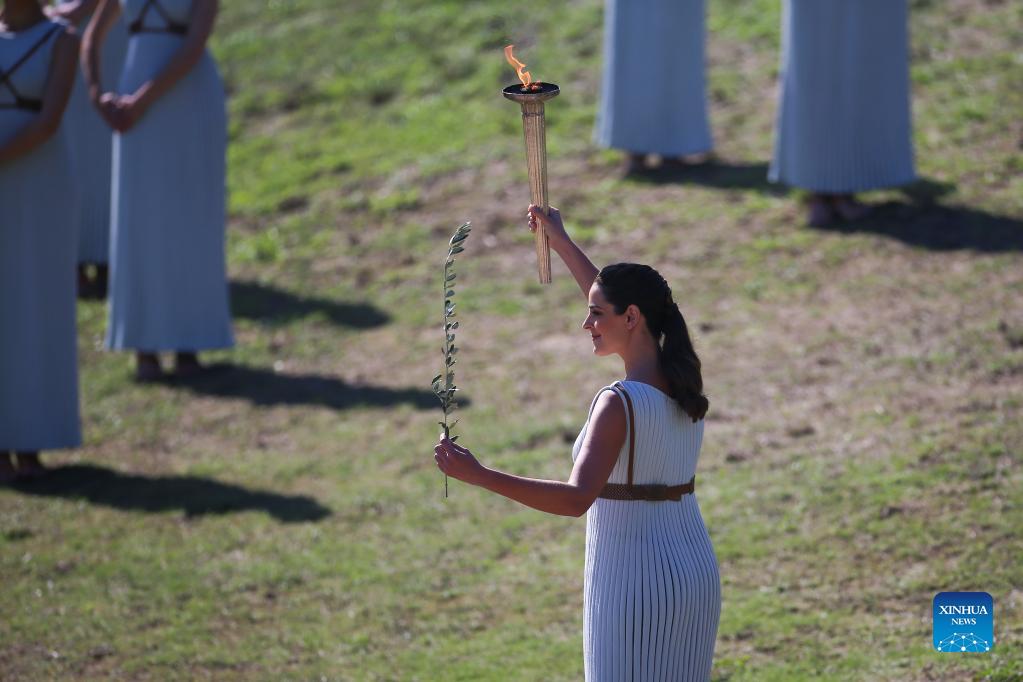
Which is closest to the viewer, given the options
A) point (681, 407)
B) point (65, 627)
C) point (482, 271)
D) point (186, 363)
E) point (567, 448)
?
point (681, 407)

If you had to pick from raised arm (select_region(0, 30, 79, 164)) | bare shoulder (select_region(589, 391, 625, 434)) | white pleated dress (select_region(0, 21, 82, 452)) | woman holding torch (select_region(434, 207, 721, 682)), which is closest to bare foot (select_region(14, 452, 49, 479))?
white pleated dress (select_region(0, 21, 82, 452))

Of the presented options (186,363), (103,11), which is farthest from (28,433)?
(103,11)

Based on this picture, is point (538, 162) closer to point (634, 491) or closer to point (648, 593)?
point (634, 491)

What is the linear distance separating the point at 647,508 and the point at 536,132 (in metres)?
1.14

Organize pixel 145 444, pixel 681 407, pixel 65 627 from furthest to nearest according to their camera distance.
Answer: pixel 145 444 < pixel 65 627 < pixel 681 407

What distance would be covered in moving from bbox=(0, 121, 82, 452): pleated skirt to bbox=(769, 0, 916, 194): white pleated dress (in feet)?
15.9

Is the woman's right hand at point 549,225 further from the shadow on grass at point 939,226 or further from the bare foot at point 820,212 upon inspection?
the bare foot at point 820,212

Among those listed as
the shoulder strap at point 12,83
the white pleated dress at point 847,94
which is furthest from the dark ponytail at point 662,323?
the white pleated dress at point 847,94

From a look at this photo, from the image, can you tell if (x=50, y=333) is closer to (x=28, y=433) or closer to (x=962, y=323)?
(x=28, y=433)

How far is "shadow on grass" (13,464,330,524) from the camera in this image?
7.78 meters

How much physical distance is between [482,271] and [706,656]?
268 inches

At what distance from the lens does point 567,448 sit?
26.2 feet

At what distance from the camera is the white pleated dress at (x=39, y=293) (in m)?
7.98

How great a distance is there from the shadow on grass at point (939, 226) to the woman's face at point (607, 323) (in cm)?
584
